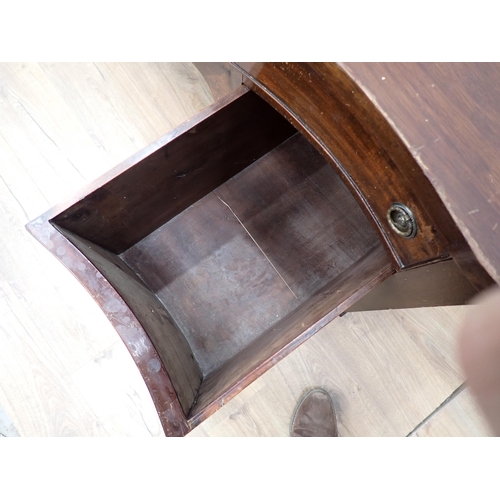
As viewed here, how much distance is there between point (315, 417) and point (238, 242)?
1.64 feet

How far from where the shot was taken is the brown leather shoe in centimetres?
118

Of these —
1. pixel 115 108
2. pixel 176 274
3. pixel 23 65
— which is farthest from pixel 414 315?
pixel 23 65

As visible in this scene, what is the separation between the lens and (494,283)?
51cm

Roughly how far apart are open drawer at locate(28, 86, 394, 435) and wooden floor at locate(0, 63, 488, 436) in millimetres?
294

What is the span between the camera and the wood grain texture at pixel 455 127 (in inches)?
20.3

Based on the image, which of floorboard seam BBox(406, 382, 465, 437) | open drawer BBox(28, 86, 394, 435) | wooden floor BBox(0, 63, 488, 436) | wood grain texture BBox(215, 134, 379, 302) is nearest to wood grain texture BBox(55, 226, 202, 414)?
open drawer BBox(28, 86, 394, 435)

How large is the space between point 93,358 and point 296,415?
56cm

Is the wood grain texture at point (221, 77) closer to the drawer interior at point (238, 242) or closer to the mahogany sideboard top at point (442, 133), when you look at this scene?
the drawer interior at point (238, 242)

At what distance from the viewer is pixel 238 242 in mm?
1056

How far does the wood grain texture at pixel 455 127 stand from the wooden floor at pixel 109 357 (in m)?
0.77

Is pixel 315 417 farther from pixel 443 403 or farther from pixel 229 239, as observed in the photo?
pixel 229 239

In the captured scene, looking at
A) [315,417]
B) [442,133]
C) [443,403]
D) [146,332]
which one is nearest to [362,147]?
[442,133]

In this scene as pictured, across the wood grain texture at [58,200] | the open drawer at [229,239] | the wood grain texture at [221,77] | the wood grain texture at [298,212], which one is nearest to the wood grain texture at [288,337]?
the open drawer at [229,239]

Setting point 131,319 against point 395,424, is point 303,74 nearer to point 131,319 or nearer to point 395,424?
point 131,319
